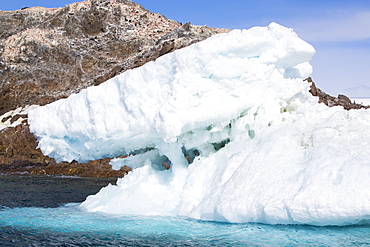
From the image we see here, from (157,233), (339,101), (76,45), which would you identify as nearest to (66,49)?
(76,45)

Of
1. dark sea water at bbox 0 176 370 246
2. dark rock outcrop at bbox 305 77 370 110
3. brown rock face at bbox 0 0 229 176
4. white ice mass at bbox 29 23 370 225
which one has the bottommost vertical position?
dark sea water at bbox 0 176 370 246

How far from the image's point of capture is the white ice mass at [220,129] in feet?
31.1

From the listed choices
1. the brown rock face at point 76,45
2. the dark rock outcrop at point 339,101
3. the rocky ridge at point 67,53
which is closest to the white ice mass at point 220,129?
the rocky ridge at point 67,53

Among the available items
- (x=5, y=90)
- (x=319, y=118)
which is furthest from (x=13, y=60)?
(x=319, y=118)

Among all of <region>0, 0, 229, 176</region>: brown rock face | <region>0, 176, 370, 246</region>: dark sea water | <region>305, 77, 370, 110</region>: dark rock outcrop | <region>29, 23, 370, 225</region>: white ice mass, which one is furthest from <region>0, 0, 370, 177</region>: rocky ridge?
<region>0, 176, 370, 246</region>: dark sea water

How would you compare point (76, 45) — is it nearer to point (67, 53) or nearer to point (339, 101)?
point (67, 53)

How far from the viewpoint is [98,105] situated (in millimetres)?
12172

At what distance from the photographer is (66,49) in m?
68.7

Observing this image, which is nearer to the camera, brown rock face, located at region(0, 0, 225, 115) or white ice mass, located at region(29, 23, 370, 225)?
white ice mass, located at region(29, 23, 370, 225)

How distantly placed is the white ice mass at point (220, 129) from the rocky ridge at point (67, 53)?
88.0 feet

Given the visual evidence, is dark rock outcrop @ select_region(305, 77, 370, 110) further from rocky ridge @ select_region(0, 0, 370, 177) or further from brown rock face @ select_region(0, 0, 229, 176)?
brown rock face @ select_region(0, 0, 229, 176)

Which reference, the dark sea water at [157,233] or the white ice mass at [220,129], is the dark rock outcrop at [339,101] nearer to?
the white ice mass at [220,129]

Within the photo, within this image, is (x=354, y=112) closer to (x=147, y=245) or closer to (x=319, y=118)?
(x=319, y=118)

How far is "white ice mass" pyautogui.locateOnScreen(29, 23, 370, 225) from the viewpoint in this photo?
31.1ft
